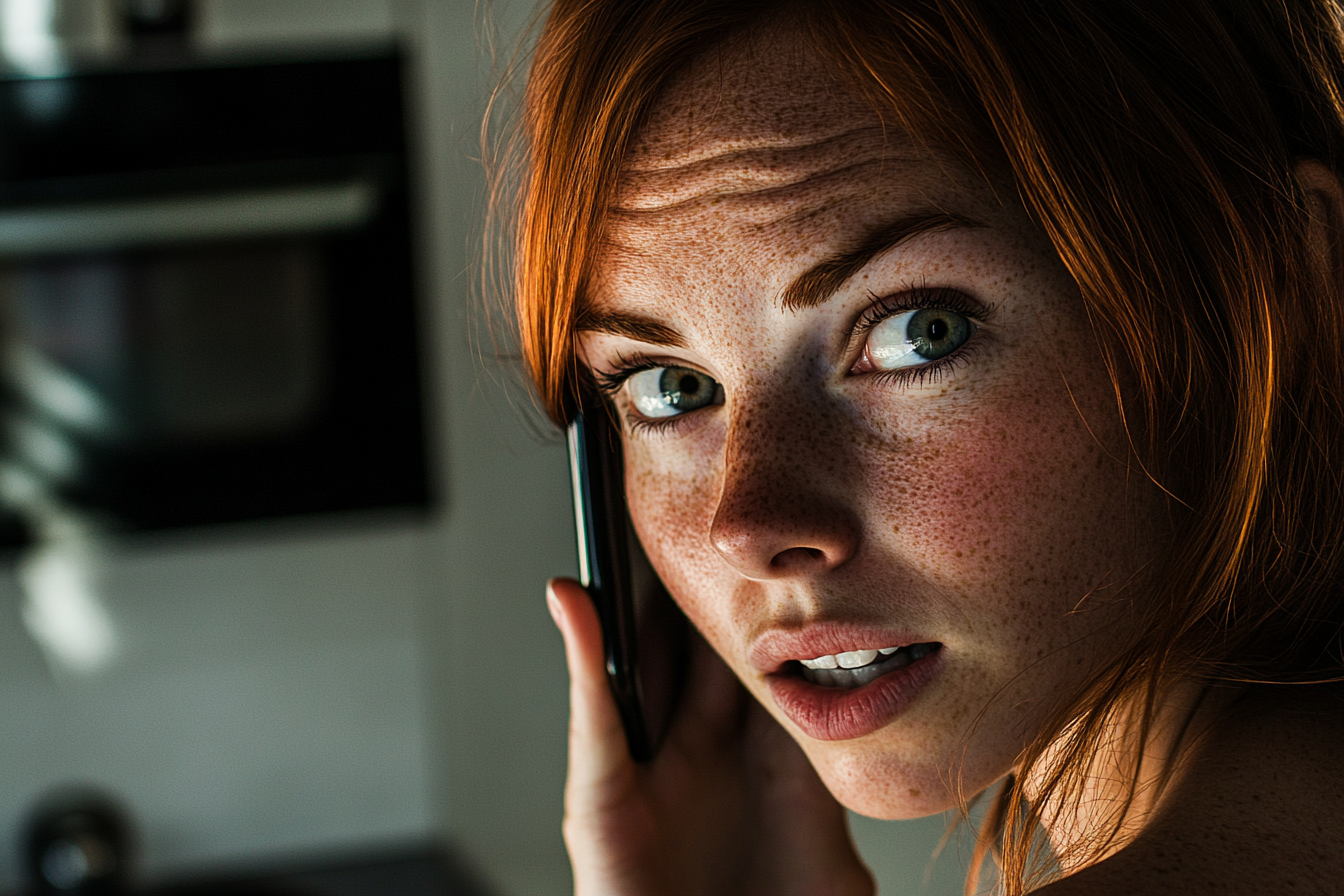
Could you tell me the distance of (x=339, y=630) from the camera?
87.6 inches

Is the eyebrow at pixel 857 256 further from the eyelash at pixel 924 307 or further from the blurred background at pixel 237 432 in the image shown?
the blurred background at pixel 237 432

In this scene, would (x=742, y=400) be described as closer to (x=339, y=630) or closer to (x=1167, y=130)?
(x=1167, y=130)

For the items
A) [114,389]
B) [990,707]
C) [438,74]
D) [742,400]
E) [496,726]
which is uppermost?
[438,74]

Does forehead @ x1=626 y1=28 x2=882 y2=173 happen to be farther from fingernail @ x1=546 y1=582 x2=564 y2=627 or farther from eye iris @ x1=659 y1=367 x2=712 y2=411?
fingernail @ x1=546 y1=582 x2=564 y2=627

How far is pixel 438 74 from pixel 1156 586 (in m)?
1.46

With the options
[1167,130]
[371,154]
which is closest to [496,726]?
[371,154]

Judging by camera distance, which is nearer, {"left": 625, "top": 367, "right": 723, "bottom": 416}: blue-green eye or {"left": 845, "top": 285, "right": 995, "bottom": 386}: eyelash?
{"left": 845, "top": 285, "right": 995, "bottom": 386}: eyelash

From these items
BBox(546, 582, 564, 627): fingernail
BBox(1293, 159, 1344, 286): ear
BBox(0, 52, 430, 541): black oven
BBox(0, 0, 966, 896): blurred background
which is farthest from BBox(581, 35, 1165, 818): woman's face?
BBox(0, 52, 430, 541): black oven

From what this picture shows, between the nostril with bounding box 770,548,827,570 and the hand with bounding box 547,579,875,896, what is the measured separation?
32cm

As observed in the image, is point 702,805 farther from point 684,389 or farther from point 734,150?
point 734,150

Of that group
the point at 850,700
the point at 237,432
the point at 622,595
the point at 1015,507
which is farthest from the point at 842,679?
the point at 237,432

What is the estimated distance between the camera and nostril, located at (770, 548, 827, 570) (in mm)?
558

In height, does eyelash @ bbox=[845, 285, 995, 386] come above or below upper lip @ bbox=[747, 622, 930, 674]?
above

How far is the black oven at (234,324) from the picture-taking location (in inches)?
61.6
